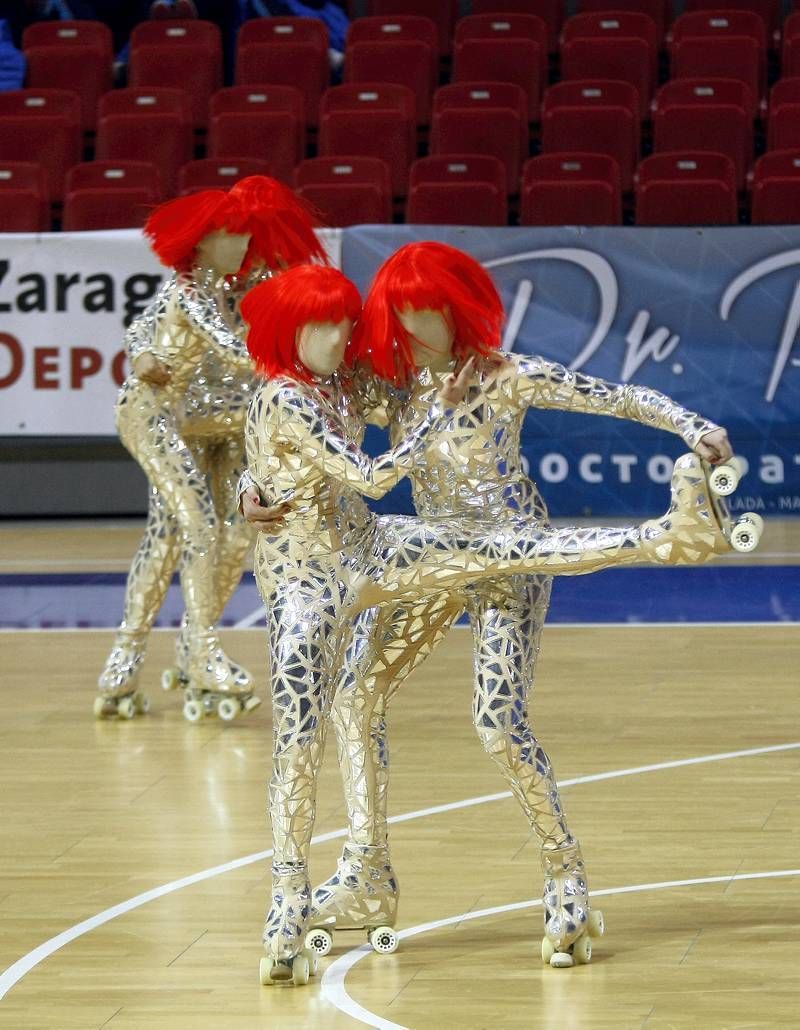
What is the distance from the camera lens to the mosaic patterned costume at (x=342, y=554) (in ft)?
12.6

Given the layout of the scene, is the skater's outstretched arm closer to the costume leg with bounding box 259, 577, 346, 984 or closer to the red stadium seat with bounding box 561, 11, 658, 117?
the costume leg with bounding box 259, 577, 346, 984

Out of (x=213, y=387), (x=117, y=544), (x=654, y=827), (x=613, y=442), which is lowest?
(x=117, y=544)

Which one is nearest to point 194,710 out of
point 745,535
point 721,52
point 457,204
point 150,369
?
point 150,369

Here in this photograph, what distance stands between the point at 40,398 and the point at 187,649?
14.9 ft

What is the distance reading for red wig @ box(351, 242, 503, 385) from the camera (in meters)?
3.95

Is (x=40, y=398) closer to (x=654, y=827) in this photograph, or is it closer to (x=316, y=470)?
(x=654, y=827)

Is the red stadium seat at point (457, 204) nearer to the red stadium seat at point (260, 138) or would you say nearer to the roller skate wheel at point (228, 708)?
the red stadium seat at point (260, 138)

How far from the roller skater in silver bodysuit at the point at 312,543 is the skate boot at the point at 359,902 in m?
0.16

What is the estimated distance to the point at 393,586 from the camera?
3.93m

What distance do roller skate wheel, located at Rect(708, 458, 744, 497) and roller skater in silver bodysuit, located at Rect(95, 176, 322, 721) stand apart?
263 centimetres

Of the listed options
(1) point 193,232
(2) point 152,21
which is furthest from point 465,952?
(2) point 152,21

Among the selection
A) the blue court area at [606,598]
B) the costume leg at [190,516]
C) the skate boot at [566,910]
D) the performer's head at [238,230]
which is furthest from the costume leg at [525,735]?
Result: the blue court area at [606,598]

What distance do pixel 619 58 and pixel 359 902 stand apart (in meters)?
9.04

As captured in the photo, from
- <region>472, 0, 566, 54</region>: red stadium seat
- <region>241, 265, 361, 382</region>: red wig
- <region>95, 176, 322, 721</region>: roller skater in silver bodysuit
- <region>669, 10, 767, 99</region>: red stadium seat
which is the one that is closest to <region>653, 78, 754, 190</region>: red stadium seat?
<region>669, 10, 767, 99</region>: red stadium seat
